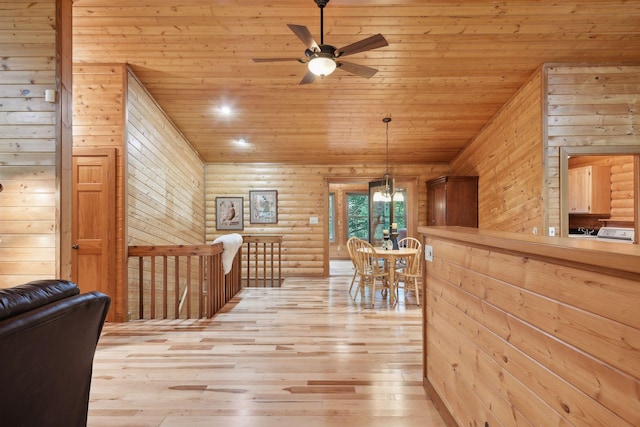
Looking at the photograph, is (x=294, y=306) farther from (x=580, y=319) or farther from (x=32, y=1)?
(x=32, y=1)

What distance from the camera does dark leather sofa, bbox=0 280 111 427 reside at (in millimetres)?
985

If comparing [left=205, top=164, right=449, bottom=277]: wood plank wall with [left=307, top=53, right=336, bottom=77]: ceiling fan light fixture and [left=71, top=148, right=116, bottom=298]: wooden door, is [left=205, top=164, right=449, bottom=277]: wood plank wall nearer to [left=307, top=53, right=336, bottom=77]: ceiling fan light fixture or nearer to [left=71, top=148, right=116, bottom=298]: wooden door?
[left=71, top=148, right=116, bottom=298]: wooden door

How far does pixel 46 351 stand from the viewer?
113 cm

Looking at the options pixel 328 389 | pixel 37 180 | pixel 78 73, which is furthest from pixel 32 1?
pixel 328 389

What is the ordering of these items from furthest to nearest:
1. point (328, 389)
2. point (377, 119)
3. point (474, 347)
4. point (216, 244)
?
1. point (377, 119)
2. point (216, 244)
3. point (328, 389)
4. point (474, 347)

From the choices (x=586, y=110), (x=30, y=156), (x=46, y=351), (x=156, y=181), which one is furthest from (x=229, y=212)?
(x=586, y=110)

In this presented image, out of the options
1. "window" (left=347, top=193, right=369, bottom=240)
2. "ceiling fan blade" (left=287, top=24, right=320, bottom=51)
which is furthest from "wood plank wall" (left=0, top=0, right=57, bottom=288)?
"window" (left=347, top=193, right=369, bottom=240)

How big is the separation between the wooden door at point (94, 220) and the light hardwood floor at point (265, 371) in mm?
652

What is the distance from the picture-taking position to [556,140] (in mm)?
3664

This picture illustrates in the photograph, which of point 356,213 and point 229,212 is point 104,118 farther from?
point 356,213

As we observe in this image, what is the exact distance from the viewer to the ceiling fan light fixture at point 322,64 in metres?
2.41

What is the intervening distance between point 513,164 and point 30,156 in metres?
5.51

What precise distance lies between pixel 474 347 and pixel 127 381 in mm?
2387

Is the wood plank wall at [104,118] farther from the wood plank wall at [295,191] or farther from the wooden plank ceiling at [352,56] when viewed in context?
the wood plank wall at [295,191]
